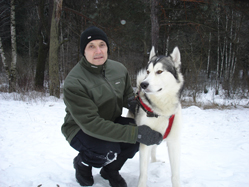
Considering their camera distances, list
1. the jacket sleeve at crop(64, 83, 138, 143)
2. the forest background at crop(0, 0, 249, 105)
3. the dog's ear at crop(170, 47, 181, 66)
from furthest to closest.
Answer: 1. the forest background at crop(0, 0, 249, 105)
2. the dog's ear at crop(170, 47, 181, 66)
3. the jacket sleeve at crop(64, 83, 138, 143)

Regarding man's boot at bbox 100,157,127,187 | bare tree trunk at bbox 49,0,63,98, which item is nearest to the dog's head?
man's boot at bbox 100,157,127,187

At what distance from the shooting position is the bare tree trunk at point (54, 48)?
677 centimetres

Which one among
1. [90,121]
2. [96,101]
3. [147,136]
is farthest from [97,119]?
[147,136]

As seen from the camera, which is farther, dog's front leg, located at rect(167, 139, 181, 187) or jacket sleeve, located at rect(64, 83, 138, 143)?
dog's front leg, located at rect(167, 139, 181, 187)

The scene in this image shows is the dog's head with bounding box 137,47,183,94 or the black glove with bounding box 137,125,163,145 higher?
the dog's head with bounding box 137,47,183,94

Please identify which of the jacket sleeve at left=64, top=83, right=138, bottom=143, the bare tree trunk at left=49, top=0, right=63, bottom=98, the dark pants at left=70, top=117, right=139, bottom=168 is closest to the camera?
the jacket sleeve at left=64, top=83, right=138, bottom=143

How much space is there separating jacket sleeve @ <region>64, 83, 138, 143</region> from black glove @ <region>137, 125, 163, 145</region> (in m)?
0.06

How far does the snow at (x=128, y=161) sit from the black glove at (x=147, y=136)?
0.61 metres

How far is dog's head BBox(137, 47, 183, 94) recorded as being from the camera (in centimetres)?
158

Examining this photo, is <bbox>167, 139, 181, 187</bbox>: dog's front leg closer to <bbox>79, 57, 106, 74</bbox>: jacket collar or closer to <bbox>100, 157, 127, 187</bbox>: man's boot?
<bbox>100, 157, 127, 187</bbox>: man's boot

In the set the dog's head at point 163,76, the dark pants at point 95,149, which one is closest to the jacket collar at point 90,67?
the dog's head at point 163,76

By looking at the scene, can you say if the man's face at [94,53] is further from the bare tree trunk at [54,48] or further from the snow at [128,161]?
the bare tree trunk at [54,48]

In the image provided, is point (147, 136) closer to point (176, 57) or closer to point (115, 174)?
point (115, 174)

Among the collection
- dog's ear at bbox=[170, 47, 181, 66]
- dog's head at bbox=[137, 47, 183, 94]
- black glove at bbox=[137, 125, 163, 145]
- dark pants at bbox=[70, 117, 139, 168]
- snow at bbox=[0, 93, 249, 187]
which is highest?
dog's ear at bbox=[170, 47, 181, 66]
